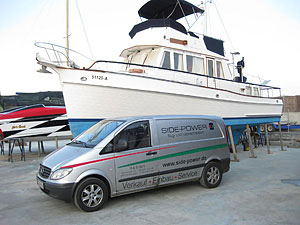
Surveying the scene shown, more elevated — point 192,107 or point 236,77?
point 236,77

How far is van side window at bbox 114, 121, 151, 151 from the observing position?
5301mm

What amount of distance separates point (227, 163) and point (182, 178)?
4.70 feet

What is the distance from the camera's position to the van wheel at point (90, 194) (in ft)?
15.7

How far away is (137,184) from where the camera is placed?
536 centimetres

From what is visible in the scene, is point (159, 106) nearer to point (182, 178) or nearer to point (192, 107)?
point (192, 107)

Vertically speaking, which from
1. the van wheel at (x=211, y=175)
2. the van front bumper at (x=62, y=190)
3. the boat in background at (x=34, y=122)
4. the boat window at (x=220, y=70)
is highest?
the boat window at (x=220, y=70)

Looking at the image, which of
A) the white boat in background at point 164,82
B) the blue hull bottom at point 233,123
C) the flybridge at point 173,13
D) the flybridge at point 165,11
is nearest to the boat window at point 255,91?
the white boat in background at point 164,82

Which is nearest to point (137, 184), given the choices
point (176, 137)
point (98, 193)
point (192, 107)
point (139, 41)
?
point (98, 193)

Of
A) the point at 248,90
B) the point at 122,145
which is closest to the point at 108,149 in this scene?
the point at 122,145

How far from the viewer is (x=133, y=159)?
531 centimetres

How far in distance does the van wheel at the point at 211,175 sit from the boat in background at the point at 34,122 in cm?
883

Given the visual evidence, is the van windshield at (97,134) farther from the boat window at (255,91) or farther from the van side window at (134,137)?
the boat window at (255,91)

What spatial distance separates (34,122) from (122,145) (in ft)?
29.2

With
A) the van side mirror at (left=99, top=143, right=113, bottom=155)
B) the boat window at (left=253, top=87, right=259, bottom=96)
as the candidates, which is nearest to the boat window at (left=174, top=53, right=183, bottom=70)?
the boat window at (left=253, top=87, right=259, bottom=96)
